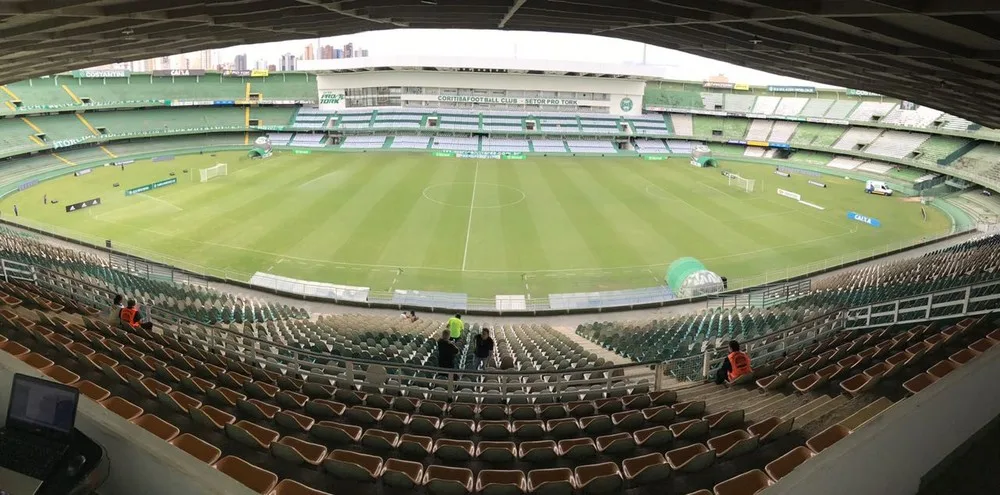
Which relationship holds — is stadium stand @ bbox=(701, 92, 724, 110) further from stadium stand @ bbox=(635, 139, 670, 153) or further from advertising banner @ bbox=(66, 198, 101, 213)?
advertising banner @ bbox=(66, 198, 101, 213)

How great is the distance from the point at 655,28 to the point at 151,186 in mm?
36502

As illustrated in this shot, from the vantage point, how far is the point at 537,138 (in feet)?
218

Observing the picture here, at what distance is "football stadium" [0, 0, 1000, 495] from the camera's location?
521 centimetres

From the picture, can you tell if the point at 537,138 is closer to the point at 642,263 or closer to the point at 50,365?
the point at 642,263

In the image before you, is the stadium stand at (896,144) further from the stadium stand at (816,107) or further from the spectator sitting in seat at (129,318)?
the spectator sitting in seat at (129,318)

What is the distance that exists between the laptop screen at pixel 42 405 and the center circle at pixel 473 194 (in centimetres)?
3294

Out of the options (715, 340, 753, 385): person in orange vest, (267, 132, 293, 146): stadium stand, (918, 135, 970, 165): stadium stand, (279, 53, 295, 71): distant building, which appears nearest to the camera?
(715, 340, 753, 385): person in orange vest

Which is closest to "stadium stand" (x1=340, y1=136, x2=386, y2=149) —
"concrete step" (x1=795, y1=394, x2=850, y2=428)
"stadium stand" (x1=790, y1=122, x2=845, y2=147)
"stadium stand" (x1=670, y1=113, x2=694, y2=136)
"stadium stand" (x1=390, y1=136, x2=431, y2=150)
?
"stadium stand" (x1=390, y1=136, x2=431, y2=150)

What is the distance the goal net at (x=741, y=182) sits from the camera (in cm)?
4453

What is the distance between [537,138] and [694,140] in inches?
726

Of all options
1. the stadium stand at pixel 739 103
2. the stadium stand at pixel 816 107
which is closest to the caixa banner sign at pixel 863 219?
the stadium stand at pixel 816 107

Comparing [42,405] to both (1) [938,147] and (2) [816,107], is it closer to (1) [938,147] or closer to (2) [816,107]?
(1) [938,147]

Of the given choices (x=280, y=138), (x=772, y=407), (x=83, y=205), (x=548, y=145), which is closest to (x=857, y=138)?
(x=548, y=145)

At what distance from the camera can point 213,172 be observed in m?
45.3
